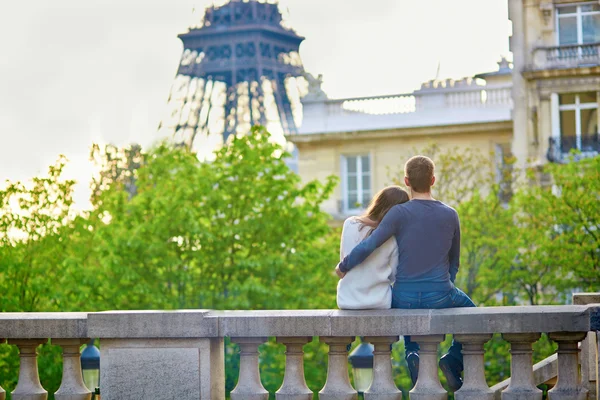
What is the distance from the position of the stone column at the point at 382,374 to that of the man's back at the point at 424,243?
56 centimetres

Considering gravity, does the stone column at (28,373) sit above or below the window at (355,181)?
below

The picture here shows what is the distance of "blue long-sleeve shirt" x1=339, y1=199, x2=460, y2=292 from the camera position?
9445mm

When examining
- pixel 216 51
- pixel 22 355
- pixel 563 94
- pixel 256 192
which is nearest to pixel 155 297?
pixel 256 192

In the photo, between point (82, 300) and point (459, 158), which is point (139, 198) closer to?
point (82, 300)

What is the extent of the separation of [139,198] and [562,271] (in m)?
10.8

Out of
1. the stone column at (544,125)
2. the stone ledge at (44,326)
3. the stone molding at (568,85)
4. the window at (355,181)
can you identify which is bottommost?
the stone ledge at (44,326)

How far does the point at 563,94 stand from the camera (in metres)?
45.2

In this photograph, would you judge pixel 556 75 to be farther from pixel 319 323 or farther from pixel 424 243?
pixel 319 323

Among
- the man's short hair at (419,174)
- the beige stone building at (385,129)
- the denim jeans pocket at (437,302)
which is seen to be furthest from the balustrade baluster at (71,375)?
the beige stone building at (385,129)

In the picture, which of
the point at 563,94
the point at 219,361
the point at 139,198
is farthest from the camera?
the point at 563,94

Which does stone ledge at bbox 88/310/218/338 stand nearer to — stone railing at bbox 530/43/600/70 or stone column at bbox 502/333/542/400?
stone column at bbox 502/333/542/400

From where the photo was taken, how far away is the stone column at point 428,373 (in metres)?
8.97

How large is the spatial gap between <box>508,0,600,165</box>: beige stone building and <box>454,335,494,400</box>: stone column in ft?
118

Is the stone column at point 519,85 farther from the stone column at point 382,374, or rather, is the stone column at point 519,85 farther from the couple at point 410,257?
the stone column at point 382,374
